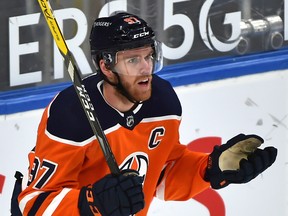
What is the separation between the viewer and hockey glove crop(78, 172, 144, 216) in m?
2.88

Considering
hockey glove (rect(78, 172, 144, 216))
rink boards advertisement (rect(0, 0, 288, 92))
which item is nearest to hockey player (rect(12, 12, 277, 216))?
hockey glove (rect(78, 172, 144, 216))

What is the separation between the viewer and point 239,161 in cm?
325

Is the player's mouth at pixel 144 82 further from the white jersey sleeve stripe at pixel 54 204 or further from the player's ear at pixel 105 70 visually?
the white jersey sleeve stripe at pixel 54 204

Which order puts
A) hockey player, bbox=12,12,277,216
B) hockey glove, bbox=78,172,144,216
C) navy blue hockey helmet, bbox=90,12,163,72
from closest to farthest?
hockey glove, bbox=78,172,144,216
hockey player, bbox=12,12,277,216
navy blue hockey helmet, bbox=90,12,163,72

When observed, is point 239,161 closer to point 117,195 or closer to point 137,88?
point 137,88

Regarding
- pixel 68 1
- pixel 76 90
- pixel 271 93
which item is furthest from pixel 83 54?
pixel 76 90

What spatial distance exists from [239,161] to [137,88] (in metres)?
0.36

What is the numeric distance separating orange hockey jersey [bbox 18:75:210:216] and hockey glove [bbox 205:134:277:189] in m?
0.06

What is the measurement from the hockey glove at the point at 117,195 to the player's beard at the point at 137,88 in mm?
293

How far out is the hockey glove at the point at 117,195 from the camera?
9.43 feet

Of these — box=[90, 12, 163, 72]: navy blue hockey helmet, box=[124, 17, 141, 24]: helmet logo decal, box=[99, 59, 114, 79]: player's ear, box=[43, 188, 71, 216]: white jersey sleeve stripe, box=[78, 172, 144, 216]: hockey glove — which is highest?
box=[124, 17, 141, 24]: helmet logo decal

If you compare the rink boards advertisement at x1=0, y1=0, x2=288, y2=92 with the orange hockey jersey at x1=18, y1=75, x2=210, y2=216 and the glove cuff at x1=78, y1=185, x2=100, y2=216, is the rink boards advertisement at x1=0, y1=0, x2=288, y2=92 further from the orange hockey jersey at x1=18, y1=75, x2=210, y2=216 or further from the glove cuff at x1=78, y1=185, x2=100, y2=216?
the glove cuff at x1=78, y1=185, x2=100, y2=216

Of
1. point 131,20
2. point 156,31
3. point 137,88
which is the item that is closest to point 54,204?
point 137,88

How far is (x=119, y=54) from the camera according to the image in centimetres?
314
